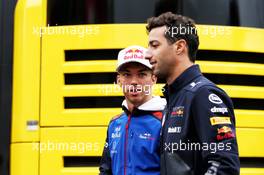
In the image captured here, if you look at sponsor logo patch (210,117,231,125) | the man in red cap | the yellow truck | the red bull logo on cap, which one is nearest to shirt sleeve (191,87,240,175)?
sponsor logo patch (210,117,231,125)

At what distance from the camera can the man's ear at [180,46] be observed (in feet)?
7.29

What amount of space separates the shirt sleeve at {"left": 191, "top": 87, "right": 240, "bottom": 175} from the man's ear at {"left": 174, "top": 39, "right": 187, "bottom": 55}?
0.21 meters

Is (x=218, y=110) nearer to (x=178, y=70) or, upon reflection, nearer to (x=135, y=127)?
(x=178, y=70)

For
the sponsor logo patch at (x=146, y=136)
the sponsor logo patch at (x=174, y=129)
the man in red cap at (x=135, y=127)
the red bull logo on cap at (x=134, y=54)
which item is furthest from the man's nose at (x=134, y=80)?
the sponsor logo patch at (x=174, y=129)

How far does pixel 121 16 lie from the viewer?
344 cm

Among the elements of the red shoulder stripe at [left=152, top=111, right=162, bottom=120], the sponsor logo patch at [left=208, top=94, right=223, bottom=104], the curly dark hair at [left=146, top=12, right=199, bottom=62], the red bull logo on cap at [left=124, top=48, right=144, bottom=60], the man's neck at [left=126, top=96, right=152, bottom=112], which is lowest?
the red shoulder stripe at [left=152, top=111, right=162, bottom=120]

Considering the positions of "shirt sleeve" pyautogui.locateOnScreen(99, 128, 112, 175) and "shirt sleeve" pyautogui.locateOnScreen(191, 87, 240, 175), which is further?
"shirt sleeve" pyautogui.locateOnScreen(99, 128, 112, 175)

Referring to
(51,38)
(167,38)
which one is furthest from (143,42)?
(167,38)

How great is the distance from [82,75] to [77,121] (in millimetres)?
277

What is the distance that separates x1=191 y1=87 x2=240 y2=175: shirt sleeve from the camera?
6.48 ft

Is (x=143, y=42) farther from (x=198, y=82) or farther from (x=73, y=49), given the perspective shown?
(x=198, y=82)

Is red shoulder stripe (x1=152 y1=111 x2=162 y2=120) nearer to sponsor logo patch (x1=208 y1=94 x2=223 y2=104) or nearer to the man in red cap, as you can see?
the man in red cap

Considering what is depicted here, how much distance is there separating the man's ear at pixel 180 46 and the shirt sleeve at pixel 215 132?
0.70 feet

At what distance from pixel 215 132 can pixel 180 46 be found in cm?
40
